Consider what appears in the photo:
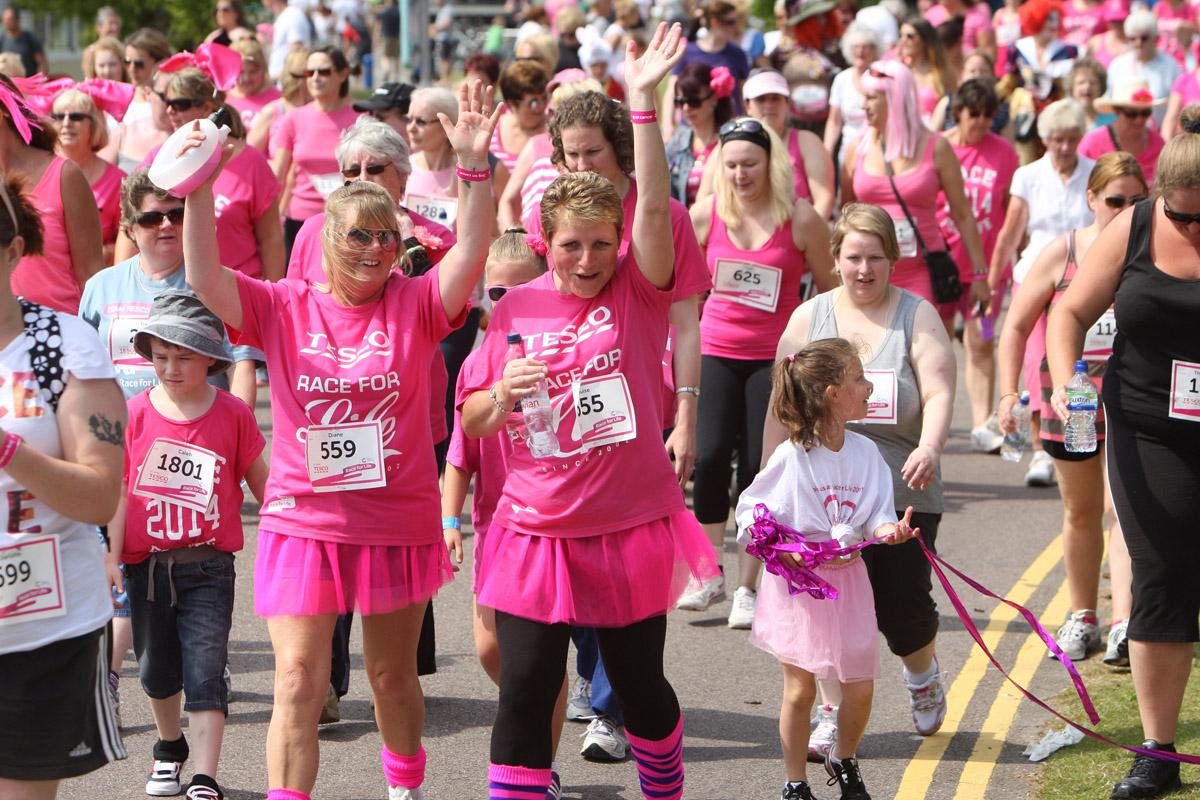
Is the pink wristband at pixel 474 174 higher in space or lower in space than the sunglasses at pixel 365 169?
higher

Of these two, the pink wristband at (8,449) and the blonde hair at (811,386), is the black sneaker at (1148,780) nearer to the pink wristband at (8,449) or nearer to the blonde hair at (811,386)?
the blonde hair at (811,386)

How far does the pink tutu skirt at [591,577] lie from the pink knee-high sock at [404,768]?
622 mm

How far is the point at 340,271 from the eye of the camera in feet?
15.8

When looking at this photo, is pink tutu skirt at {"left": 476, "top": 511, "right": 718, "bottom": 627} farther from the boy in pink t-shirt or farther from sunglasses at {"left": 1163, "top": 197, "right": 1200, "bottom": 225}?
sunglasses at {"left": 1163, "top": 197, "right": 1200, "bottom": 225}

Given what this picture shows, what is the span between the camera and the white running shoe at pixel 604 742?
5910 millimetres

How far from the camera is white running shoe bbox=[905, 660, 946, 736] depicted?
617cm

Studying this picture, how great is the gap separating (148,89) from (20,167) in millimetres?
4858

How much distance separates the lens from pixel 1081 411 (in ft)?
19.0

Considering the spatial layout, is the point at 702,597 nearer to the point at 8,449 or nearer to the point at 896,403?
the point at 896,403

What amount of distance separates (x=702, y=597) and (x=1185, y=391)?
2.99m

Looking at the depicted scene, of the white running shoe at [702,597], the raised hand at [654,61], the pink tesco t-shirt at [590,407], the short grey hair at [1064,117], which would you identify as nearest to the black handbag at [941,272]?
the short grey hair at [1064,117]

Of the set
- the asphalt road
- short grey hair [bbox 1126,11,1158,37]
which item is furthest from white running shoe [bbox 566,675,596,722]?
short grey hair [bbox 1126,11,1158,37]

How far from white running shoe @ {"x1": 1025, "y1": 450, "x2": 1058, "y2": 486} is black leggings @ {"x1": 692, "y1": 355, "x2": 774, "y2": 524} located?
335 cm

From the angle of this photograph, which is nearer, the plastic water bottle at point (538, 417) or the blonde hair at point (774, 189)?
the plastic water bottle at point (538, 417)
